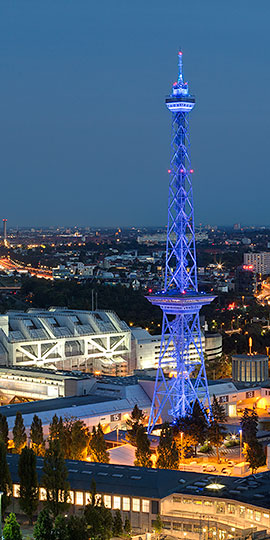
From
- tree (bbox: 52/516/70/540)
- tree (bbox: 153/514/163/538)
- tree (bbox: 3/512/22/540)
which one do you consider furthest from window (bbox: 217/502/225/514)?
tree (bbox: 3/512/22/540)

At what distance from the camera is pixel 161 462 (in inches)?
1179

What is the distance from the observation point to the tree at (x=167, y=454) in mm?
29875

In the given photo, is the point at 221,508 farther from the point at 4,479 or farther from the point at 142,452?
the point at 142,452

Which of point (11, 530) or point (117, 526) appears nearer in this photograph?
point (11, 530)

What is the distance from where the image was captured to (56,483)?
977 inches

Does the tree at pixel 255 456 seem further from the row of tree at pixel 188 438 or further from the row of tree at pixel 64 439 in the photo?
the row of tree at pixel 64 439

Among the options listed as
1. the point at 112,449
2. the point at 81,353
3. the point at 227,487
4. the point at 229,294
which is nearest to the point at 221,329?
the point at 81,353

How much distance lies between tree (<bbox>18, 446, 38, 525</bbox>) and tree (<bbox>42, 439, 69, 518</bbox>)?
28cm

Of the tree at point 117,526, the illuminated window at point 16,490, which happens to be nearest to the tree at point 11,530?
the tree at point 117,526

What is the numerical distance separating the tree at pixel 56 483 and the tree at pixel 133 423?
8.01 metres

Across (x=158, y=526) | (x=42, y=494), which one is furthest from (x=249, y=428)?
(x=158, y=526)

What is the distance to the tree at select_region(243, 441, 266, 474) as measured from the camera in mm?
30484

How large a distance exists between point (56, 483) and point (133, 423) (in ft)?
32.3

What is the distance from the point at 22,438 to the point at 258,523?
9.58m
